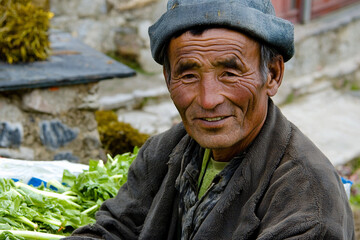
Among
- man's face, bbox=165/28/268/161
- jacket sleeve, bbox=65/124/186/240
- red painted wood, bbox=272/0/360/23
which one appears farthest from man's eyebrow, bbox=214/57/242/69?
red painted wood, bbox=272/0/360/23

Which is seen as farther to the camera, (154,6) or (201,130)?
(154,6)

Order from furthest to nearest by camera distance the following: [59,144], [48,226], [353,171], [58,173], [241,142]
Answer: [353,171]
[59,144]
[58,173]
[48,226]
[241,142]

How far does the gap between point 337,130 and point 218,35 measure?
5523 millimetres

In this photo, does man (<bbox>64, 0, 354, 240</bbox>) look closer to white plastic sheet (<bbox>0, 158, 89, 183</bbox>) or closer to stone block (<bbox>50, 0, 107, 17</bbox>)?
Result: white plastic sheet (<bbox>0, 158, 89, 183</bbox>)

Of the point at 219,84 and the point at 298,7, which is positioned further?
the point at 298,7

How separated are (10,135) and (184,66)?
8.10 feet

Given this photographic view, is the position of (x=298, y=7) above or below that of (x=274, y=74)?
below

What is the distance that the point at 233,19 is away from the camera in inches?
73.9

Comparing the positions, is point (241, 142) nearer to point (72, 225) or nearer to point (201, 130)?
point (201, 130)

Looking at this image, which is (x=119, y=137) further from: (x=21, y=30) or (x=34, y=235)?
(x=34, y=235)

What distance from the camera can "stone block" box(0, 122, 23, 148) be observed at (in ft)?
13.4

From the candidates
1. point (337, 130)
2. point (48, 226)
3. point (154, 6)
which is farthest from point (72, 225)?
point (337, 130)

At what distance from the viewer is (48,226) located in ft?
8.85

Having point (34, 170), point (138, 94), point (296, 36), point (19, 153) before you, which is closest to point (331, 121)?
point (296, 36)
